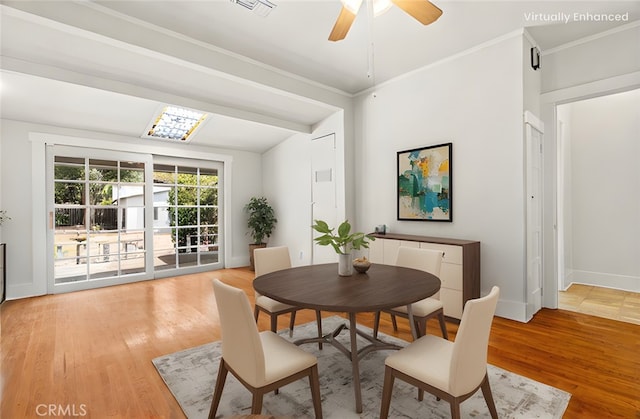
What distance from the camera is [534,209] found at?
3412 millimetres

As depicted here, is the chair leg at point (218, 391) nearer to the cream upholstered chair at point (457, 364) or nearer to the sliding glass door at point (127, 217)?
the cream upholstered chair at point (457, 364)

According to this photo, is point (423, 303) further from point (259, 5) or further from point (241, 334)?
point (259, 5)

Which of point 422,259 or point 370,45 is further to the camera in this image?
point 370,45

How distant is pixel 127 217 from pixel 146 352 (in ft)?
10.5

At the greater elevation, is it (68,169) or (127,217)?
(68,169)

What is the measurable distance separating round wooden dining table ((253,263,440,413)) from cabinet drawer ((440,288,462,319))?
1.15 m

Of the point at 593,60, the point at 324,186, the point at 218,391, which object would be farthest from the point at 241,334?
the point at 593,60

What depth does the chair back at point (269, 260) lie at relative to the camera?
2850 millimetres

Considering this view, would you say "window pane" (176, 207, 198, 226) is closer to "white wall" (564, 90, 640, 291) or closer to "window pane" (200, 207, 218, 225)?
"window pane" (200, 207, 218, 225)

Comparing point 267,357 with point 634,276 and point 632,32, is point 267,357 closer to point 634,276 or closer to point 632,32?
point 632,32

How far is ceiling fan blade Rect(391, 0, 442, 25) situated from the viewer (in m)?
2.01

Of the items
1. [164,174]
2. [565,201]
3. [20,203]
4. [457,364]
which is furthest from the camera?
[164,174]

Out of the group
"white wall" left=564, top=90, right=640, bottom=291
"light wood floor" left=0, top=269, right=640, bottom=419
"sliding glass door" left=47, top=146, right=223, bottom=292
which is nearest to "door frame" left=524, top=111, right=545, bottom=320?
"light wood floor" left=0, top=269, right=640, bottom=419

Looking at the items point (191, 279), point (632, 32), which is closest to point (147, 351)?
point (191, 279)
